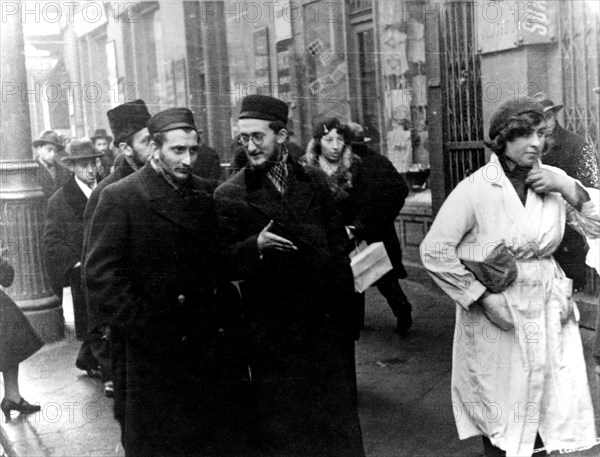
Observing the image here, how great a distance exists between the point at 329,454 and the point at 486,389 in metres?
0.76

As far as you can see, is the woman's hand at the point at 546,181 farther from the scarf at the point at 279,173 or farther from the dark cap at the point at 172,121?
the dark cap at the point at 172,121

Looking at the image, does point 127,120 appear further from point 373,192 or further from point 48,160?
point 48,160

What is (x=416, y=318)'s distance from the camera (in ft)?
21.9

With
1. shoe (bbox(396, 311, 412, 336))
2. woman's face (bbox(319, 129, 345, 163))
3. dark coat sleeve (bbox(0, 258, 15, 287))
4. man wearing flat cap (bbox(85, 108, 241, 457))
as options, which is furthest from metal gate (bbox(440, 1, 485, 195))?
dark coat sleeve (bbox(0, 258, 15, 287))

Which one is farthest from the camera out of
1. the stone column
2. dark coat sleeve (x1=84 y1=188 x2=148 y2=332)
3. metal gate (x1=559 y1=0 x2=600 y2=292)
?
metal gate (x1=559 y1=0 x2=600 y2=292)

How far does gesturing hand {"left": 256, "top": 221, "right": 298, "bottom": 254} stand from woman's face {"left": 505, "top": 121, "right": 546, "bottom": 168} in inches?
40.8

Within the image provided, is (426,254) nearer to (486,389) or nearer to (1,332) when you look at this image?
(486,389)

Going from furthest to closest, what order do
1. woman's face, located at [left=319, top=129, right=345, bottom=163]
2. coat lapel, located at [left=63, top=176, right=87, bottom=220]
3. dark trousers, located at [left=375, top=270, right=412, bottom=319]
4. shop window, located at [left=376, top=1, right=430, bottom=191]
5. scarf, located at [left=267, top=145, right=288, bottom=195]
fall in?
shop window, located at [left=376, top=1, right=430, bottom=191], dark trousers, located at [left=375, top=270, right=412, bottom=319], coat lapel, located at [left=63, top=176, right=87, bottom=220], woman's face, located at [left=319, top=129, right=345, bottom=163], scarf, located at [left=267, top=145, right=288, bottom=195]

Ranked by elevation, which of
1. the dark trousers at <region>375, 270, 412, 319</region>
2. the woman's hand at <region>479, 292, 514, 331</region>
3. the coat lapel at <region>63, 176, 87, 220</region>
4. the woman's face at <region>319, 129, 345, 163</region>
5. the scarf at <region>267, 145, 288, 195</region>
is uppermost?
the woman's face at <region>319, 129, 345, 163</region>

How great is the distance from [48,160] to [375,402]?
9.95 ft

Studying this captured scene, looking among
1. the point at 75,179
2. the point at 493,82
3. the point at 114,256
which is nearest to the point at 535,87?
the point at 493,82

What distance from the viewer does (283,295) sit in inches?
141

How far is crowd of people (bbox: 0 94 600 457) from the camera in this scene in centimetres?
345

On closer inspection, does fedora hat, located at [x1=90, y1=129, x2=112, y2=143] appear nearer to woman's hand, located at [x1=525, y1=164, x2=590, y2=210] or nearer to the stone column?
the stone column
